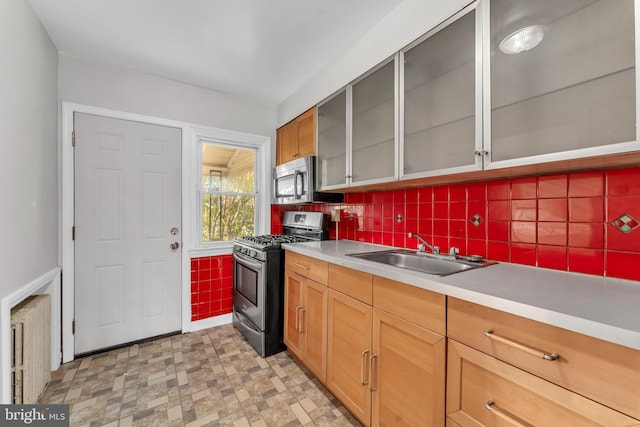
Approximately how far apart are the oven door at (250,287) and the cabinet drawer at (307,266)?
22cm

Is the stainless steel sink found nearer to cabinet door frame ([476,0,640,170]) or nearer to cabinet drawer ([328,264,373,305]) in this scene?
cabinet drawer ([328,264,373,305])

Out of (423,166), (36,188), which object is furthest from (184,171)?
(423,166)

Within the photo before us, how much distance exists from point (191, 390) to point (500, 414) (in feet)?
5.97

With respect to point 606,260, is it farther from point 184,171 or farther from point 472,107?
point 184,171

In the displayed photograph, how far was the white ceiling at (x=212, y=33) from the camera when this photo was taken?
160 cm

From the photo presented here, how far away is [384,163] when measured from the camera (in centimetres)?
172

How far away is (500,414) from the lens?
2.81 feet

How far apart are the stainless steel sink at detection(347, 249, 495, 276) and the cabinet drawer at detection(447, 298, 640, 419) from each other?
0.50 meters

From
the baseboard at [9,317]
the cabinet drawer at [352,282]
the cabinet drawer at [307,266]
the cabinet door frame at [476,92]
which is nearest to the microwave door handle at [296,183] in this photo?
the cabinet drawer at [307,266]

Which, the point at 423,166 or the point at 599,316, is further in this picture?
the point at 423,166

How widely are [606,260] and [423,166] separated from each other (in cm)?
88

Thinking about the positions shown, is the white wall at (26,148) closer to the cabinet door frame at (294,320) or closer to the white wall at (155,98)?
the white wall at (155,98)

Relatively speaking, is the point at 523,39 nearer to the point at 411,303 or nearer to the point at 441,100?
the point at 441,100

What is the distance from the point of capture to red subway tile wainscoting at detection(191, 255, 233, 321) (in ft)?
8.69
